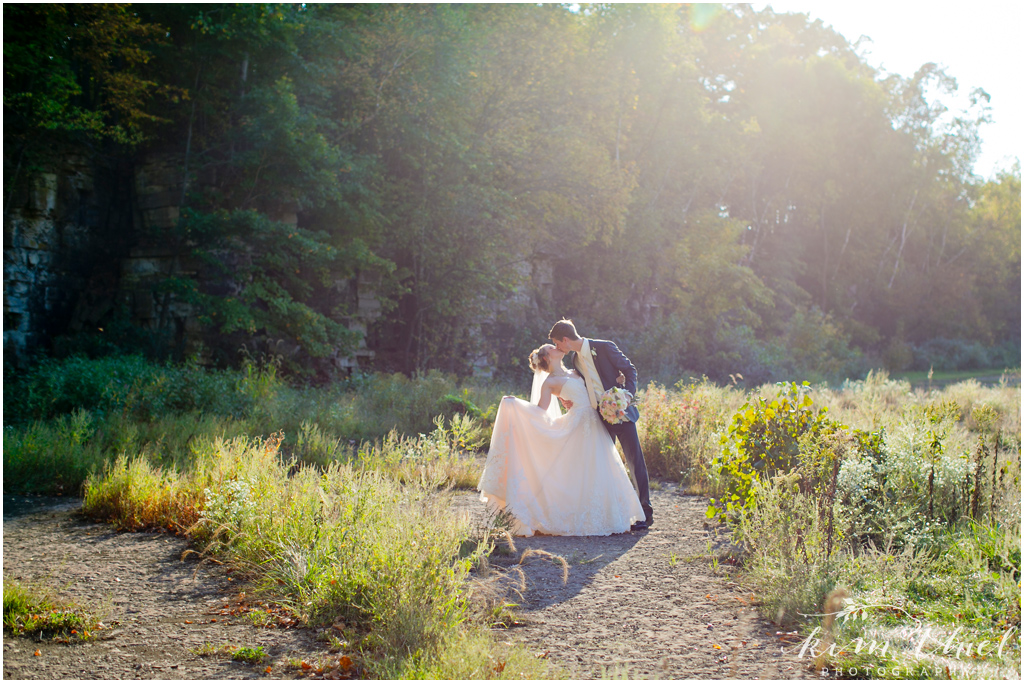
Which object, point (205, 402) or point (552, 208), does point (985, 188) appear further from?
point (205, 402)

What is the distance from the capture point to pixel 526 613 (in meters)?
4.48

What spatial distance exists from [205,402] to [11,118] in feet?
31.4

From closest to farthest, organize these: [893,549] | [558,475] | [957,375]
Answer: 1. [893,549]
2. [558,475]
3. [957,375]

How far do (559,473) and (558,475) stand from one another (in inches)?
0.9

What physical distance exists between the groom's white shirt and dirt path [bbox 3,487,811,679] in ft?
4.62

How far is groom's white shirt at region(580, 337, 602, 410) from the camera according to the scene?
692 centimetres

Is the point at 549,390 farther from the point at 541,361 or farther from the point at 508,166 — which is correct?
the point at 508,166

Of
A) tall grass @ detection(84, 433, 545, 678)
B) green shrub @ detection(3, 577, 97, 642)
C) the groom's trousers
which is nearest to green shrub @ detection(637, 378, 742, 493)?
the groom's trousers

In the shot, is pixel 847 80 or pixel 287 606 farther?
pixel 847 80

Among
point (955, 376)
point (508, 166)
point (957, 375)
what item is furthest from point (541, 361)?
point (957, 375)

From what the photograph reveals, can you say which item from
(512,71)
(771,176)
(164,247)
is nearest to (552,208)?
(512,71)

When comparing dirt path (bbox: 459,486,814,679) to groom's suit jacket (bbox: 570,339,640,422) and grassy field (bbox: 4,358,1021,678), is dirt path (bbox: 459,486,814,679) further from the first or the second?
groom's suit jacket (bbox: 570,339,640,422)

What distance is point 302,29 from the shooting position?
17531 millimetres

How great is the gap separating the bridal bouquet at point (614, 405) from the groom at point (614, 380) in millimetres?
142
